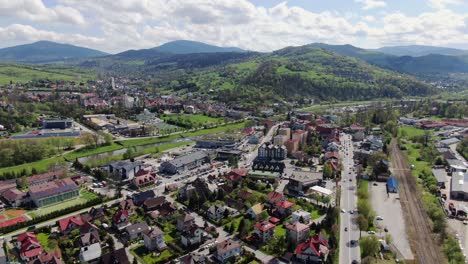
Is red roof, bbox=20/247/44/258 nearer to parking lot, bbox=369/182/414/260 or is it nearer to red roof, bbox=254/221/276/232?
red roof, bbox=254/221/276/232

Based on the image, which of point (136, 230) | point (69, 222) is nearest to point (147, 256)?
point (136, 230)

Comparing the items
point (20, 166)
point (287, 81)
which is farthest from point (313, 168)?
point (287, 81)

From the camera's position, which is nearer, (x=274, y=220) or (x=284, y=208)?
(x=274, y=220)

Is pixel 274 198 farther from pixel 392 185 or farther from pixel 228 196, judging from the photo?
pixel 392 185

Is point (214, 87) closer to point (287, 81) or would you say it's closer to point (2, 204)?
point (287, 81)

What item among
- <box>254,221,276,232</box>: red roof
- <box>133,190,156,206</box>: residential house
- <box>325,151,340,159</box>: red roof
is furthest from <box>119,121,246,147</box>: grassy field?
<box>254,221,276,232</box>: red roof

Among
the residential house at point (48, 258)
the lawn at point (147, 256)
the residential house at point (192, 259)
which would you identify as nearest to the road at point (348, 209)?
the residential house at point (192, 259)
